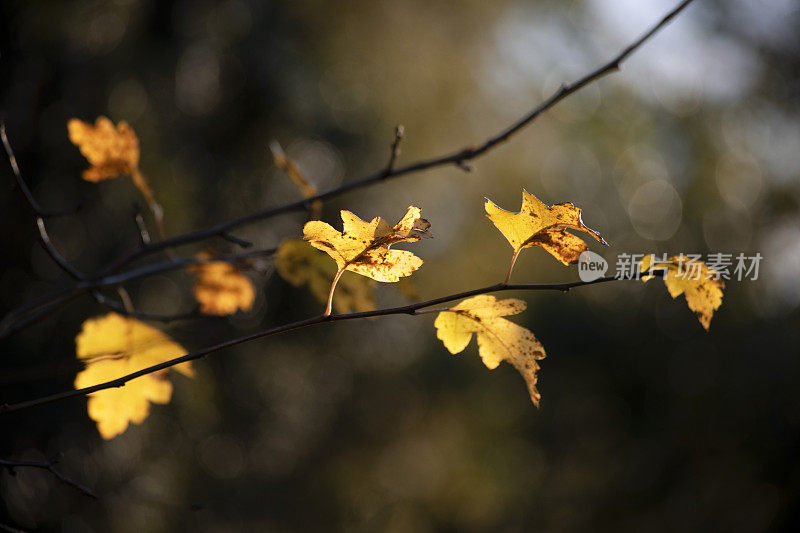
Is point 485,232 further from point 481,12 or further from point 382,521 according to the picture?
point 382,521

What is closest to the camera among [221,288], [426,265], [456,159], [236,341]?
[236,341]

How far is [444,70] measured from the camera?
3.10m

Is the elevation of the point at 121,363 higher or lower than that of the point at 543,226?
lower

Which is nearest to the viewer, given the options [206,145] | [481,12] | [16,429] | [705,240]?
[16,429]

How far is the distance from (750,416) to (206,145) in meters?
2.66

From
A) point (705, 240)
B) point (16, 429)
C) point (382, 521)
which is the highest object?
point (705, 240)

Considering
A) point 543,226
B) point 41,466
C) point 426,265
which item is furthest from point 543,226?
point 426,265

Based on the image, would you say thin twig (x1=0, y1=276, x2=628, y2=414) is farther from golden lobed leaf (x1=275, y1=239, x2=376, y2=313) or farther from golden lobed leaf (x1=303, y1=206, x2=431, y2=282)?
golden lobed leaf (x1=275, y1=239, x2=376, y2=313)

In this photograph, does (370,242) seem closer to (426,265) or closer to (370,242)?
(370,242)

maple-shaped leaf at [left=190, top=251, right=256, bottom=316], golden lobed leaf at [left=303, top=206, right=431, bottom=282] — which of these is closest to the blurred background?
maple-shaped leaf at [left=190, top=251, right=256, bottom=316]

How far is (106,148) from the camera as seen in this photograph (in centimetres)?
43

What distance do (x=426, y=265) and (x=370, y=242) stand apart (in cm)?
294

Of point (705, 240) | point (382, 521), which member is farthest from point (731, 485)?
point (382, 521)

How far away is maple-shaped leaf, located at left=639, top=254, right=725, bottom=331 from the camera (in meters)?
0.26
